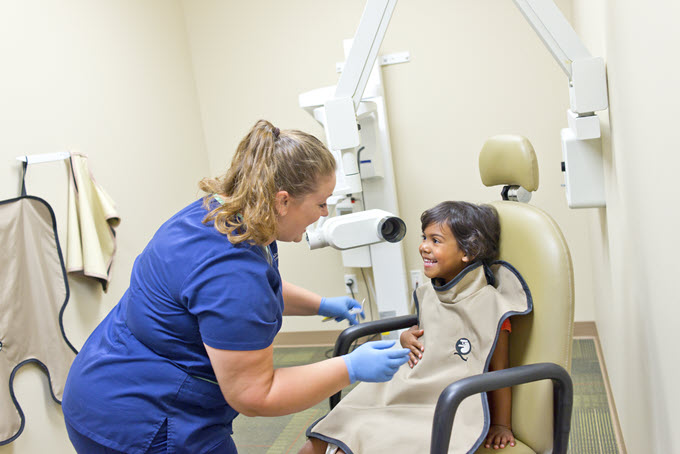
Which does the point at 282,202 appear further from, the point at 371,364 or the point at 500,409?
the point at 500,409

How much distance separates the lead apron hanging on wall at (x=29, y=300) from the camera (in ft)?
6.53

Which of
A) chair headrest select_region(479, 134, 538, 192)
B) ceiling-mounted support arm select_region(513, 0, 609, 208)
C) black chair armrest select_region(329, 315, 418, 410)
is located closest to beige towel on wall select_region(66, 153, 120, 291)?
black chair armrest select_region(329, 315, 418, 410)

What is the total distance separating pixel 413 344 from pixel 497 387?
0.43m

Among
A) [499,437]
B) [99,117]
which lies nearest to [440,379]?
[499,437]

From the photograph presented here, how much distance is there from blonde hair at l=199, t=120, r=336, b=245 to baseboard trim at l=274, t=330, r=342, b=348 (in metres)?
2.34

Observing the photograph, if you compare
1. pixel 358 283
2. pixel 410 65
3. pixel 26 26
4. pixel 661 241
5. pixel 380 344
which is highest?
pixel 26 26

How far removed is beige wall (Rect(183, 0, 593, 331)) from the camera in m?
2.86

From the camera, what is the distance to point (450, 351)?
1.46 m

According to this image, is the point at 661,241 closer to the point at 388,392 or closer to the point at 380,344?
the point at 380,344

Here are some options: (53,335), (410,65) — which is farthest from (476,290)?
Answer: (410,65)

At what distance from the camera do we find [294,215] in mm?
1170

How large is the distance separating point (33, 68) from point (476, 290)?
1951mm

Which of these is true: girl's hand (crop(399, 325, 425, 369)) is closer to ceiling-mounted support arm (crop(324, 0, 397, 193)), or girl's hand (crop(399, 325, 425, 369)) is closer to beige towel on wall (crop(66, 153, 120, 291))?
ceiling-mounted support arm (crop(324, 0, 397, 193))

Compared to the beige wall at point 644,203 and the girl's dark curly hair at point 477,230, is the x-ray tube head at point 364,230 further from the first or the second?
the beige wall at point 644,203
